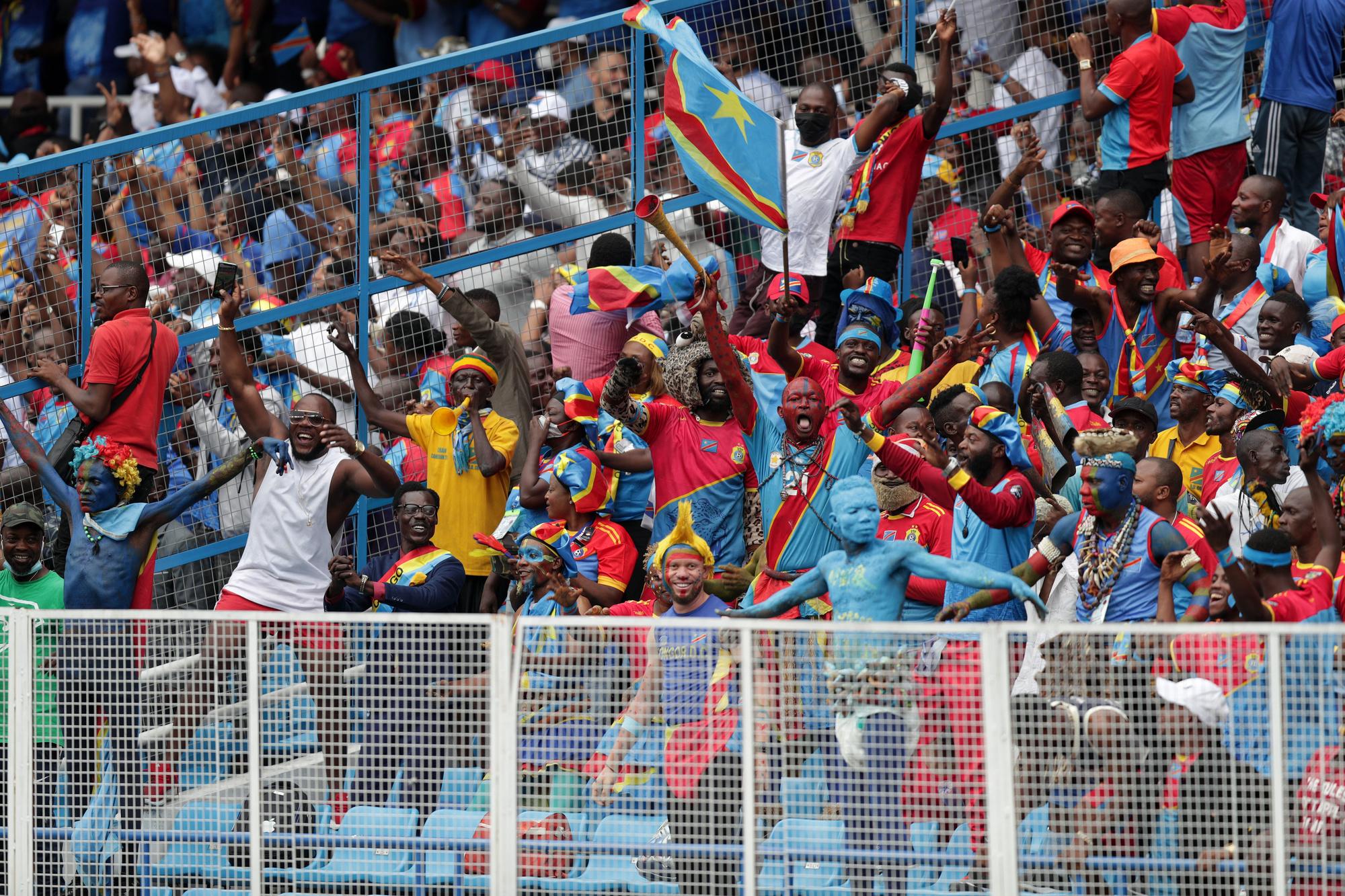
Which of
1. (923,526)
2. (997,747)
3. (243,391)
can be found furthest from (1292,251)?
(243,391)

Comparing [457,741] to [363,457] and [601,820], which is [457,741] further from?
[363,457]

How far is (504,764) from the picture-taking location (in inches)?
283

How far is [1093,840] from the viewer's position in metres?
6.70

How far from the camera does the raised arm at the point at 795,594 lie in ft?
26.7

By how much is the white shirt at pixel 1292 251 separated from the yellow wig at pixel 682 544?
403 centimetres

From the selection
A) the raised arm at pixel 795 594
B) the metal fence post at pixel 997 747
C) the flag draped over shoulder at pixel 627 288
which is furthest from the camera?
the flag draped over shoulder at pixel 627 288

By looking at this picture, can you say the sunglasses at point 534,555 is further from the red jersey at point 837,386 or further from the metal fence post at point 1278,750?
the metal fence post at point 1278,750

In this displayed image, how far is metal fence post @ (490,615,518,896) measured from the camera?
23.5 feet

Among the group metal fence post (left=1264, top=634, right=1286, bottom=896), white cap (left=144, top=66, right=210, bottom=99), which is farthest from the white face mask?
white cap (left=144, top=66, right=210, bottom=99)

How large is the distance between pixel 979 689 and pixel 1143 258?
483cm

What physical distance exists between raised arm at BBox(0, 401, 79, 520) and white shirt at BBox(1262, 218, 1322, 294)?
21.8 ft

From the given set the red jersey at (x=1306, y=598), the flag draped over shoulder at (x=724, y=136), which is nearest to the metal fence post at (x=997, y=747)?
the red jersey at (x=1306, y=598)

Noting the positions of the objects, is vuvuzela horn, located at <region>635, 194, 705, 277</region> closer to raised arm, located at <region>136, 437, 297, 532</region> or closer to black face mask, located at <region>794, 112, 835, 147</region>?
black face mask, located at <region>794, 112, 835, 147</region>

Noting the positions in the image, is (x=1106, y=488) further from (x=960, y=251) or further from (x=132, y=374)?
(x=132, y=374)
